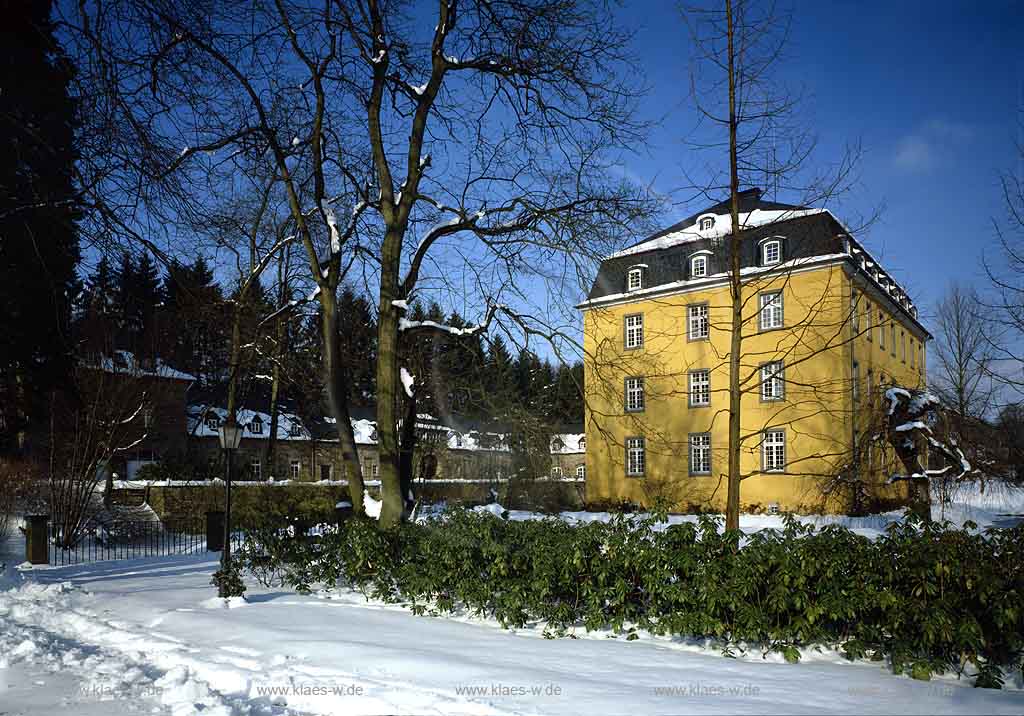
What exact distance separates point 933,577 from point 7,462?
2274 cm

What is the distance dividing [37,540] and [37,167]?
42.3ft

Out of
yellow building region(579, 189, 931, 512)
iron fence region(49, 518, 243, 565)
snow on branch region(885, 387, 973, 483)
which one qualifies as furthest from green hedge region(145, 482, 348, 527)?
snow on branch region(885, 387, 973, 483)

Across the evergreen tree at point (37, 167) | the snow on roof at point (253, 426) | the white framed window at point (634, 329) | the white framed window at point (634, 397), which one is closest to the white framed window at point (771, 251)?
the white framed window at point (634, 329)

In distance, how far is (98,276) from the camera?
7.68m

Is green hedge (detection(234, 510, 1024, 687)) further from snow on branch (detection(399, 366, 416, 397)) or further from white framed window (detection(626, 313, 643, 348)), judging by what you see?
white framed window (detection(626, 313, 643, 348))

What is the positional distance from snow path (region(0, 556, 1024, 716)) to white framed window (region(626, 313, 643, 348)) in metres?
25.1

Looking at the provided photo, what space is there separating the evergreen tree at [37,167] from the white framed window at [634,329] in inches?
1048

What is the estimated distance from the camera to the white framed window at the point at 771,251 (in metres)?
28.7

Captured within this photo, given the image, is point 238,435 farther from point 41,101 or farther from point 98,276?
point 41,101

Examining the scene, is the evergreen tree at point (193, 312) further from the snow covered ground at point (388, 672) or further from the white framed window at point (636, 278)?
the white framed window at point (636, 278)

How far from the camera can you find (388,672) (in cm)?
617

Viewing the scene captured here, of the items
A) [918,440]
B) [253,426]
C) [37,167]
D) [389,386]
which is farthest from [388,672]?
[253,426]

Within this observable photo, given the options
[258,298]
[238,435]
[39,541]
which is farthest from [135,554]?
[238,435]

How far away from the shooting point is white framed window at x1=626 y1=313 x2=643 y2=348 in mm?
33188
